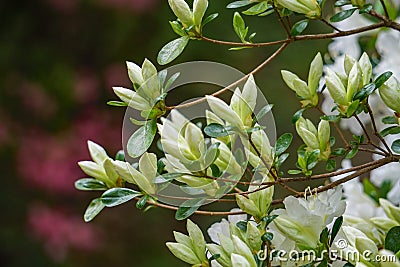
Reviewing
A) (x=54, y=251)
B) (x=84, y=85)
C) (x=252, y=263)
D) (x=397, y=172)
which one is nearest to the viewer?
(x=252, y=263)

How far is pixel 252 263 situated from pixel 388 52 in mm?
338

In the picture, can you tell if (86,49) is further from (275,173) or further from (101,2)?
(275,173)

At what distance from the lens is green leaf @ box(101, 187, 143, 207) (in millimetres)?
511

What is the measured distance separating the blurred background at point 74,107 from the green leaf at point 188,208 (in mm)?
1570

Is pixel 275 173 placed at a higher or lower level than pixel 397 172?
higher

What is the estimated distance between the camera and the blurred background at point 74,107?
80.0 inches

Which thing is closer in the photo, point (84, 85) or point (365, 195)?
point (365, 195)

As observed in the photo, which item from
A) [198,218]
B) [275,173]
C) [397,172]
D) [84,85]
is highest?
[275,173]

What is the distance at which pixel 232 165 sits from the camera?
52cm

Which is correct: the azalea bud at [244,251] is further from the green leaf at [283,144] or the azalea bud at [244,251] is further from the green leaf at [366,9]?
the green leaf at [366,9]

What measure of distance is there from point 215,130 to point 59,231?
1.63 metres

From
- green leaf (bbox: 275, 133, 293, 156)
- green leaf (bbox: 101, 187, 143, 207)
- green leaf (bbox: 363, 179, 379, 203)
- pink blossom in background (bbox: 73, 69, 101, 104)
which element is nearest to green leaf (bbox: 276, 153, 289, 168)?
green leaf (bbox: 275, 133, 293, 156)

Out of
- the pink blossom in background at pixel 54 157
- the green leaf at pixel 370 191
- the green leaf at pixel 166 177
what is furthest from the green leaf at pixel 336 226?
the pink blossom in background at pixel 54 157

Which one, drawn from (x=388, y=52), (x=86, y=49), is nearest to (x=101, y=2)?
(x=86, y=49)
